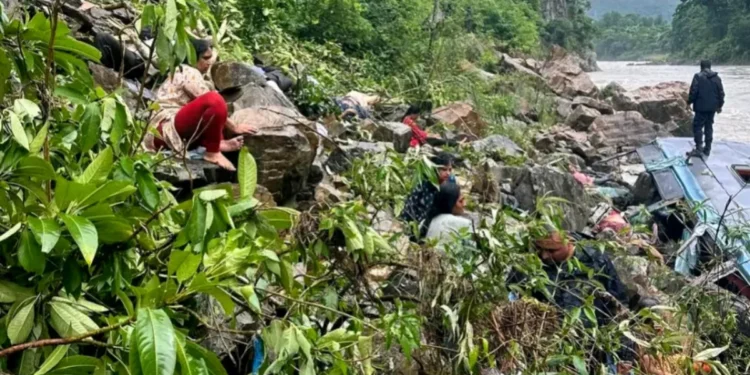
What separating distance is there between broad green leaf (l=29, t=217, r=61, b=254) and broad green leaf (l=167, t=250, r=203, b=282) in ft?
0.68

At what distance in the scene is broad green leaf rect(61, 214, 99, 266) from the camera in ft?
3.86

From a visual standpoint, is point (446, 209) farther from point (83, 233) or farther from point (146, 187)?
point (83, 233)

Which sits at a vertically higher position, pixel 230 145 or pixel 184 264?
pixel 184 264

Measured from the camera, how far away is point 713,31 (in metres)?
49.4

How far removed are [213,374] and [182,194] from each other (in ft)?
6.71

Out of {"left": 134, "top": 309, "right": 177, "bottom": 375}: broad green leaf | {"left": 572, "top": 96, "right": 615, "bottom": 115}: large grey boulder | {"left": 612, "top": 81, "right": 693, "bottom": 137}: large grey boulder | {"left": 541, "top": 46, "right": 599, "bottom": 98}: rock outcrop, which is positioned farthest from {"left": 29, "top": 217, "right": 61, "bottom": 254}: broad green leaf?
{"left": 541, "top": 46, "right": 599, "bottom": 98}: rock outcrop

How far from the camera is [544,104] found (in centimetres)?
1573

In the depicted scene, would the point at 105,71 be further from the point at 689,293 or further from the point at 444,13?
the point at 444,13

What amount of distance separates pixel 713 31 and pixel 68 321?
55.3m

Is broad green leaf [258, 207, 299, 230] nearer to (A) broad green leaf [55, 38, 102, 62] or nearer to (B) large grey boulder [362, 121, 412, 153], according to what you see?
(A) broad green leaf [55, 38, 102, 62]

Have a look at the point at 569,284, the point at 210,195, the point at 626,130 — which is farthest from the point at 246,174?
the point at 626,130

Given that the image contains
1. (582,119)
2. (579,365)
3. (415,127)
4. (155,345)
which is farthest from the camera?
(582,119)

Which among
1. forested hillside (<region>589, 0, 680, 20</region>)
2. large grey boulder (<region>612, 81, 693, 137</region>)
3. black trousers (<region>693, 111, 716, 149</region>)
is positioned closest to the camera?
black trousers (<region>693, 111, 716, 149</region>)

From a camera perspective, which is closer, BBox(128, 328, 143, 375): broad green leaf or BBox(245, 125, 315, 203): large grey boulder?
BBox(128, 328, 143, 375): broad green leaf
